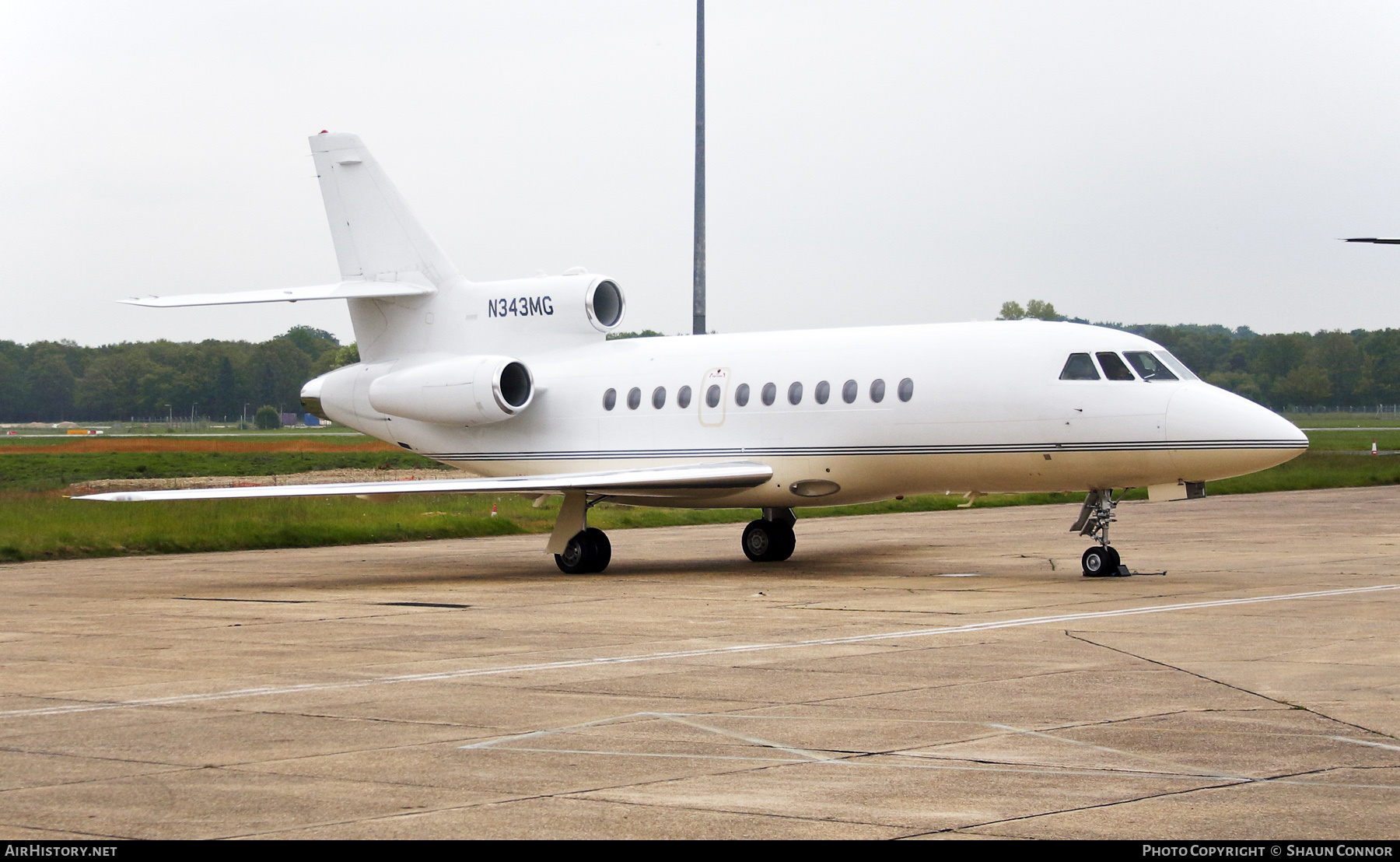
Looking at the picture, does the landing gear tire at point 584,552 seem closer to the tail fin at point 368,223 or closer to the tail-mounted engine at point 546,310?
the tail-mounted engine at point 546,310

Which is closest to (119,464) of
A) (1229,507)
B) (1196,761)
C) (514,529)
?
(514,529)

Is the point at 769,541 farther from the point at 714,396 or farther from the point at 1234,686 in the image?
the point at 1234,686

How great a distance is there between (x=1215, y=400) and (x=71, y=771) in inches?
529

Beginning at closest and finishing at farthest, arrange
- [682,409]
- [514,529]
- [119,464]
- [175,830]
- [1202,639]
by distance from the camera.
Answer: [175,830] < [1202,639] < [682,409] < [514,529] < [119,464]

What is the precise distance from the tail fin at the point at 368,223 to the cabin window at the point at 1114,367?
425 inches

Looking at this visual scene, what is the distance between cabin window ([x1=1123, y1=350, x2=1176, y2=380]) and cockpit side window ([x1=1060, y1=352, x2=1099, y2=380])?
16.7 inches

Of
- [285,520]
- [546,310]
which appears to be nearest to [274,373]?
[285,520]

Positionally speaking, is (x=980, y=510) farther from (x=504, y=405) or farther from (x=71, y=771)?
(x=71, y=771)

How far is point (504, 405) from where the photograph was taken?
22.4 metres

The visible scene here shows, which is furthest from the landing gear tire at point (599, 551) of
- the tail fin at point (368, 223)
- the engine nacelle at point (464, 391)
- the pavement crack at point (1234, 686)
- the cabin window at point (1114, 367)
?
the pavement crack at point (1234, 686)

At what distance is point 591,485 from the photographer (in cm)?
1975

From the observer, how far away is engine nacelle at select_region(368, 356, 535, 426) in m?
22.4

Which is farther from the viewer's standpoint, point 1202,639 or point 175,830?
point 1202,639

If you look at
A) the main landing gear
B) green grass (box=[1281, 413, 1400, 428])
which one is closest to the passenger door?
the main landing gear
